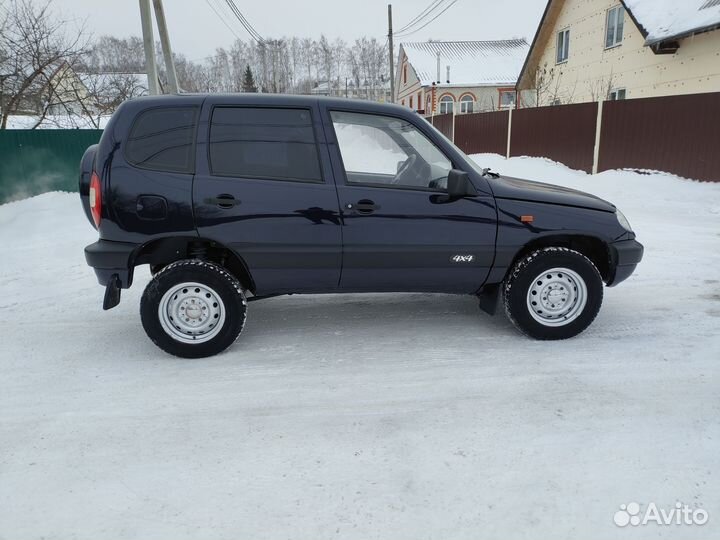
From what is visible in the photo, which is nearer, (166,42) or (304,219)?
(304,219)

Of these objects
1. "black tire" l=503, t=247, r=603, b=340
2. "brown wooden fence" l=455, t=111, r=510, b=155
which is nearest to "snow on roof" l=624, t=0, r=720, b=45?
"brown wooden fence" l=455, t=111, r=510, b=155

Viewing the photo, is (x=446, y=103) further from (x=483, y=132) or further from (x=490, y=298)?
(x=490, y=298)

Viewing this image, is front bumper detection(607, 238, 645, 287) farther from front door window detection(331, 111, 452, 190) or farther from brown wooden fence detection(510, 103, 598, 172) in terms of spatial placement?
brown wooden fence detection(510, 103, 598, 172)

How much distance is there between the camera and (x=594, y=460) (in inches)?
105

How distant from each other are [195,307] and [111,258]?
67 centimetres

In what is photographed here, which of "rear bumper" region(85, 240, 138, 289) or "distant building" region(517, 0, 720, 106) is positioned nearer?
"rear bumper" region(85, 240, 138, 289)

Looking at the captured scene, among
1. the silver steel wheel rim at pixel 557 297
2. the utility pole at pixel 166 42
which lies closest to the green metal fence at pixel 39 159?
the utility pole at pixel 166 42

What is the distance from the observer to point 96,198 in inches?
146

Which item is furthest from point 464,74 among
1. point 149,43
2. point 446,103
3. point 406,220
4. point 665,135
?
point 406,220

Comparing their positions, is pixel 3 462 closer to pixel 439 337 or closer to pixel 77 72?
pixel 439 337

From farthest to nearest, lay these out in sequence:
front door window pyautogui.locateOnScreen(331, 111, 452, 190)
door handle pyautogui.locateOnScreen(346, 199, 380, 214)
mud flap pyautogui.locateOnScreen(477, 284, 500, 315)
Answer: mud flap pyautogui.locateOnScreen(477, 284, 500, 315)
front door window pyautogui.locateOnScreen(331, 111, 452, 190)
door handle pyautogui.locateOnScreen(346, 199, 380, 214)

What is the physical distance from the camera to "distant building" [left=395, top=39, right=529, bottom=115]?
128ft

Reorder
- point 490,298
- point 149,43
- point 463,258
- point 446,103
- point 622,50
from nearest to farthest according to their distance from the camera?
1. point 463,258
2. point 490,298
3. point 149,43
4. point 622,50
5. point 446,103

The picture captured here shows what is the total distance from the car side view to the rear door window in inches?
0.4
